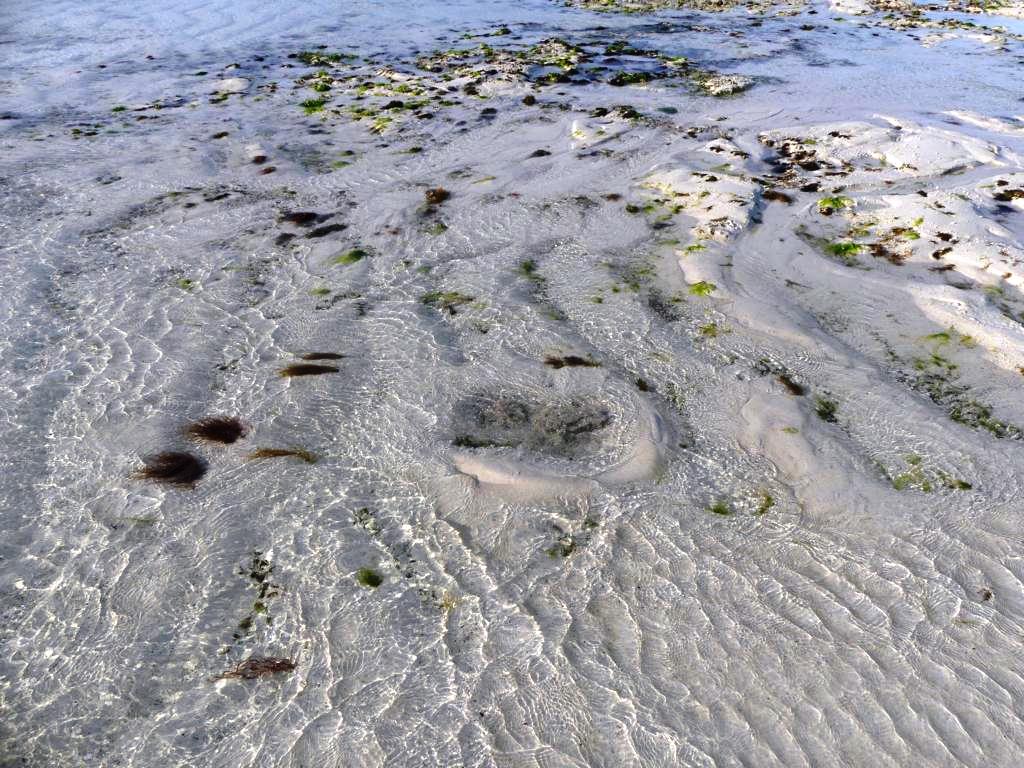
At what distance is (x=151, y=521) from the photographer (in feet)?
13.1

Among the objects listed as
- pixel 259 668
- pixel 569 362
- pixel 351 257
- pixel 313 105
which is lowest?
pixel 259 668

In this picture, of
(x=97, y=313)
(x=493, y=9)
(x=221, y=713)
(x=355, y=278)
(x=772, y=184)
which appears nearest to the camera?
(x=221, y=713)

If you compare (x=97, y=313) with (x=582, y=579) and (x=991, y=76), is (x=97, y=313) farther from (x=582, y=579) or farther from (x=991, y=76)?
(x=991, y=76)

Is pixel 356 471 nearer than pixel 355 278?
Yes

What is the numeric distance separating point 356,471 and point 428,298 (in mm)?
2201

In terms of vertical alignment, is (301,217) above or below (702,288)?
above

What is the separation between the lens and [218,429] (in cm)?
461

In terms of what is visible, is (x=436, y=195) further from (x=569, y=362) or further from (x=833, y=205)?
(x=833, y=205)

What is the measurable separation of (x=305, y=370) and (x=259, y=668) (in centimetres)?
241

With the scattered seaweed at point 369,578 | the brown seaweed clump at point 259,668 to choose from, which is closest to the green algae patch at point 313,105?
the scattered seaweed at point 369,578

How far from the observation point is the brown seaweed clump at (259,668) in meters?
3.23

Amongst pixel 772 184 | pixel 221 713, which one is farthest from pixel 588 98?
pixel 221 713

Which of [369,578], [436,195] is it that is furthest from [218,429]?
[436,195]

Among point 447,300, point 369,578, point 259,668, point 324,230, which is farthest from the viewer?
point 324,230
